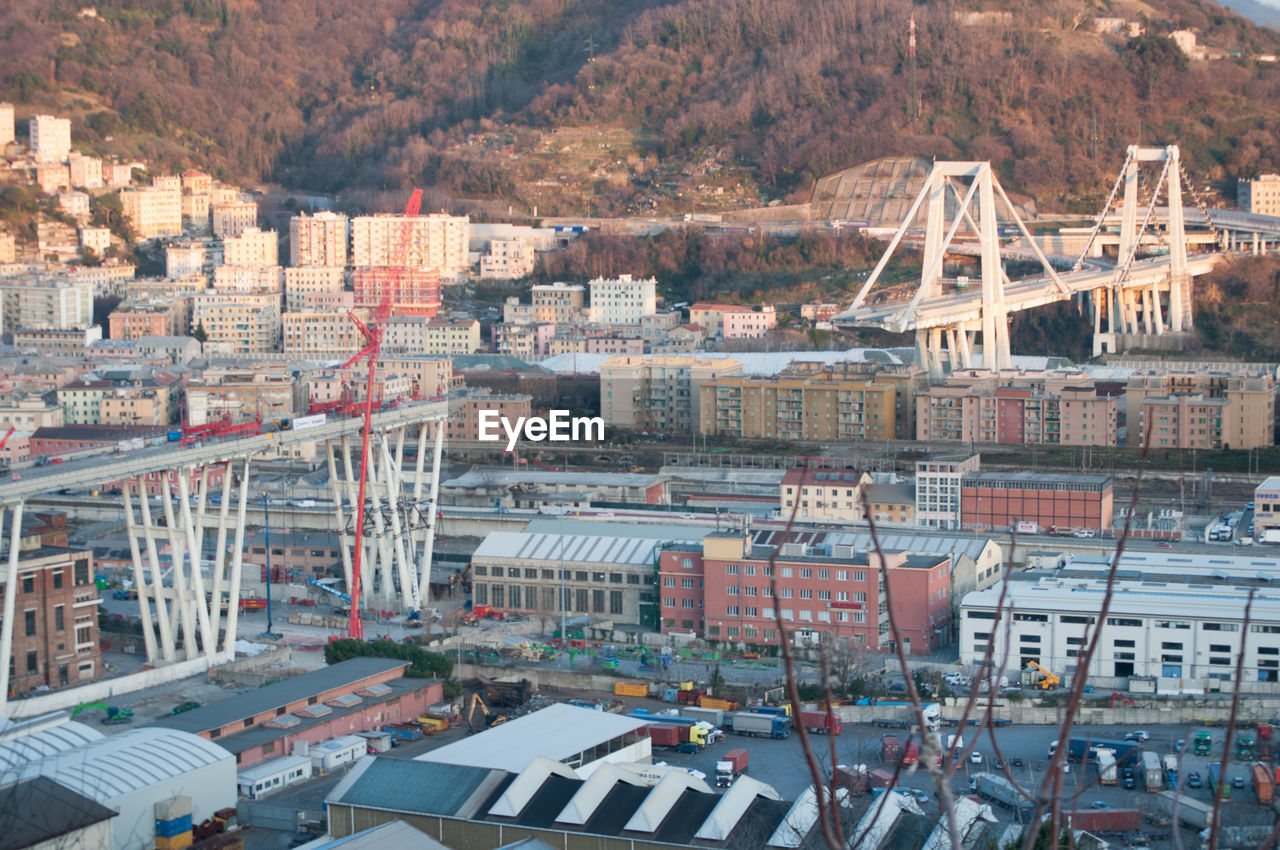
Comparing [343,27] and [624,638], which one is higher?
[343,27]

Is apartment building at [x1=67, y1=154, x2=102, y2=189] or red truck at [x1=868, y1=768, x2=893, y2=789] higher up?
apartment building at [x1=67, y1=154, x2=102, y2=189]

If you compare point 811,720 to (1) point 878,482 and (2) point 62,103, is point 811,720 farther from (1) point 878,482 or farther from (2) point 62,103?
(2) point 62,103

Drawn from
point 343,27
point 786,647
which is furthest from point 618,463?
point 343,27

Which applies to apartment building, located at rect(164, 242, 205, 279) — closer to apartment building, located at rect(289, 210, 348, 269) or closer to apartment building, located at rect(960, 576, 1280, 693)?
apartment building, located at rect(289, 210, 348, 269)

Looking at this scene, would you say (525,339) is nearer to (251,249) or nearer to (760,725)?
(251,249)

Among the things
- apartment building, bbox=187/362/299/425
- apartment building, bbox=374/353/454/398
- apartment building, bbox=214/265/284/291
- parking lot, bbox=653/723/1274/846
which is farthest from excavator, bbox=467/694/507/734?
apartment building, bbox=214/265/284/291
